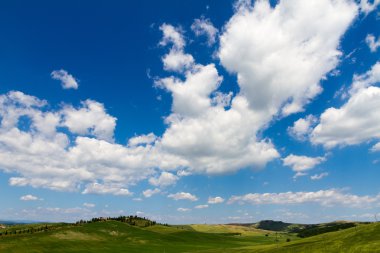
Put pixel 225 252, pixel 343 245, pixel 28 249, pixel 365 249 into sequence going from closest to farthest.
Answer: pixel 365 249, pixel 343 245, pixel 225 252, pixel 28 249

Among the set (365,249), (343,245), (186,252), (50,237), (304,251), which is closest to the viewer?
(365,249)

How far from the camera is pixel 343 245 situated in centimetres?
7562

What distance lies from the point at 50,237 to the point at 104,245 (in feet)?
96.0

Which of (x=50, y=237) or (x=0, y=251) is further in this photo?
(x=50, y=237)

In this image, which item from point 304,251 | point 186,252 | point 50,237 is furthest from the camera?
point 50,237

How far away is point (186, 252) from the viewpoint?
160125mm

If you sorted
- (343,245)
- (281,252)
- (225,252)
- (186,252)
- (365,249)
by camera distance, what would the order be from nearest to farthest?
(365,249) < (343,245) < (281,252) < (225,252) < (186,252)

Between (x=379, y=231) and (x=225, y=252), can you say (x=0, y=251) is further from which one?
(x=379, y=231)

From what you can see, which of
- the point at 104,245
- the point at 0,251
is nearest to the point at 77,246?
the point at 104,245

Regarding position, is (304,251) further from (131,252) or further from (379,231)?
(131,252)

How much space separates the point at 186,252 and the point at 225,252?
33.5m

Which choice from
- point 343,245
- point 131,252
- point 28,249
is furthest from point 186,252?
point 343,245

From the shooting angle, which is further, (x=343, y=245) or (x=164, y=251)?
(x=164, y=251)

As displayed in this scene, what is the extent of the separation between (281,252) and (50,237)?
137 meters
